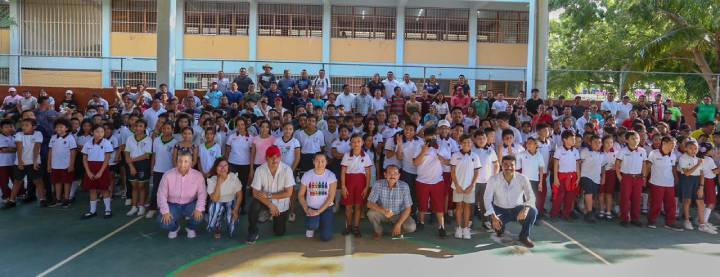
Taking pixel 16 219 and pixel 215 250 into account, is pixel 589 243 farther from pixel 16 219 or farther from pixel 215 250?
pixel 16 219

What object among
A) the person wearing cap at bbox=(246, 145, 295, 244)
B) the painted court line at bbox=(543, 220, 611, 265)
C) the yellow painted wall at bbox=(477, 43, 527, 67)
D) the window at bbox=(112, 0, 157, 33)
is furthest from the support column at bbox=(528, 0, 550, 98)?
the window at bbox=(112, 0, 157, 33)

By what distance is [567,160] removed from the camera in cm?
769

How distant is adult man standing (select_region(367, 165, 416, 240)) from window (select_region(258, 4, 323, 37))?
14880 mm

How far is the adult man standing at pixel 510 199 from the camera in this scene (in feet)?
21.2

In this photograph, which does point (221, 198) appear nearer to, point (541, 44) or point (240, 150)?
point (240, 150)

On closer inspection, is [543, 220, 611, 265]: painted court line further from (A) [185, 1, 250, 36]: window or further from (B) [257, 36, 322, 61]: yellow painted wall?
(A) [185, 1, 250, 36]: window

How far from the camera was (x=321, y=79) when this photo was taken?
41.6 ft

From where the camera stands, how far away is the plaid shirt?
655 centimetres

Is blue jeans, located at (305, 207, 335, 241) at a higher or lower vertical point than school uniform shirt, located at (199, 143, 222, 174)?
lower

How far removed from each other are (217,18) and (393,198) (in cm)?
1601

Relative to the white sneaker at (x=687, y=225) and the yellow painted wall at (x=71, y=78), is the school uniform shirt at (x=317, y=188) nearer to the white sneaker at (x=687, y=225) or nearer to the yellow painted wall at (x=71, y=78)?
the white sneaker at (x=687, y=225)

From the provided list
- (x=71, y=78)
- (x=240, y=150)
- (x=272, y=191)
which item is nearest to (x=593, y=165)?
(x=272, y=191)

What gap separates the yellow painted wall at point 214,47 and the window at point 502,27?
9123 millimetres

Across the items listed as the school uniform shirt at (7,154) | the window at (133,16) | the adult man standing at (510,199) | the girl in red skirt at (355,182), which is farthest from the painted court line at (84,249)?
the window at (133,16)
